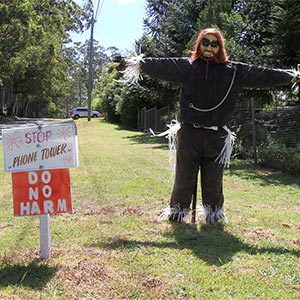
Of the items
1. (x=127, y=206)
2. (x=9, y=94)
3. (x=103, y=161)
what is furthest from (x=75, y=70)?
(x=127, y=206)

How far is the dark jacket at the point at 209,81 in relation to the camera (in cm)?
420

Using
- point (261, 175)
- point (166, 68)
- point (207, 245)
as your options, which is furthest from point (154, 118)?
point (207, 245)

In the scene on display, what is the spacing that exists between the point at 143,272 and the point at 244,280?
0.75 metres

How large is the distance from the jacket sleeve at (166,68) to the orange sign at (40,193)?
1520 mm

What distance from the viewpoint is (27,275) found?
3.09 metres

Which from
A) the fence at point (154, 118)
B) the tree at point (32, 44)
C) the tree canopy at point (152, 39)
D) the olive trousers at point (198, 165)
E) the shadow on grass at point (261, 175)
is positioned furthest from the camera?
the tree at point (32, 44)

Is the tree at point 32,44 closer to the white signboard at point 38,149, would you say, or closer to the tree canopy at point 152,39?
the tree canopy at point 152,39

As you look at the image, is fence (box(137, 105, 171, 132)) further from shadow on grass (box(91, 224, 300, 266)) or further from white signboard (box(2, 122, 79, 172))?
white signboard (box(2, 122, 79, 172))

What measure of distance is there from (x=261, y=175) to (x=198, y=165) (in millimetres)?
4361

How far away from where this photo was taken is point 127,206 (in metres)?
5.43

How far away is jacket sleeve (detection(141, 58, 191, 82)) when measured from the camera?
4.25 meters

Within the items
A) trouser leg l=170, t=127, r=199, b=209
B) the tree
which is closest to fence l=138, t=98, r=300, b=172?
trouser leg l=170, t=127, r=199, b=209

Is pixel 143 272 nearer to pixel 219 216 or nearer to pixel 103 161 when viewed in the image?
pixel 219 216

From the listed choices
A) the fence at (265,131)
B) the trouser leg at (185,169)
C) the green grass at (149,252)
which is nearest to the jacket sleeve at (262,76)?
the trouser leg at (185,169)
